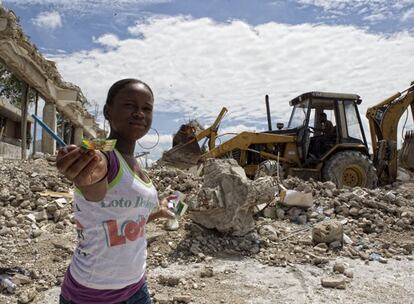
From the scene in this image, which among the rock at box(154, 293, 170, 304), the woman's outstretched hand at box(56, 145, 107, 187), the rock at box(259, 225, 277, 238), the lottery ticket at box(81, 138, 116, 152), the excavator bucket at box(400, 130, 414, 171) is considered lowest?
the rock at box(154, 293, 170, 304)

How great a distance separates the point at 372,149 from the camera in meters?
10.7

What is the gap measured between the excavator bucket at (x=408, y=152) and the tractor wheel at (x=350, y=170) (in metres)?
1.07

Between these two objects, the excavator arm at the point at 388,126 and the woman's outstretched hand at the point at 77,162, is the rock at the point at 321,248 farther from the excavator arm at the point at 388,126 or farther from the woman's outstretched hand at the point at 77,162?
the excavator arm at the point at 388,126

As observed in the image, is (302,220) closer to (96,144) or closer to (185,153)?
(185,153)

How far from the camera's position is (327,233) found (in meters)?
5.27

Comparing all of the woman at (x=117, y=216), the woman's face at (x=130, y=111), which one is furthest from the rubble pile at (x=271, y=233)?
the woman's face at (x=130, y=111)

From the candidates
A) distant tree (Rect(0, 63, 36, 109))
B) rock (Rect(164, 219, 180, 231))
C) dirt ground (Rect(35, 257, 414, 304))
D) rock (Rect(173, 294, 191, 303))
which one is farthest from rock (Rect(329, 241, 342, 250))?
distant tree (Rect(0, 63, 36, 109))

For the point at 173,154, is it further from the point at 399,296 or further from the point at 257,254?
the point at 399,296

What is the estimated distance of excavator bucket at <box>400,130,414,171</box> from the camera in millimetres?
10109

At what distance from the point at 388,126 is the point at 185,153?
5.12 m

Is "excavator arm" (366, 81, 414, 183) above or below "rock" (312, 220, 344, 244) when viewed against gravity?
above

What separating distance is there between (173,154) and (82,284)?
940cm

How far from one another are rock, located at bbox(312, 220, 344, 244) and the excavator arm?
588 cm

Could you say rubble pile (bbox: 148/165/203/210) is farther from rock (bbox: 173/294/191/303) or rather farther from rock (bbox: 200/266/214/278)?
rock (bbox: 173/294/191/303)
